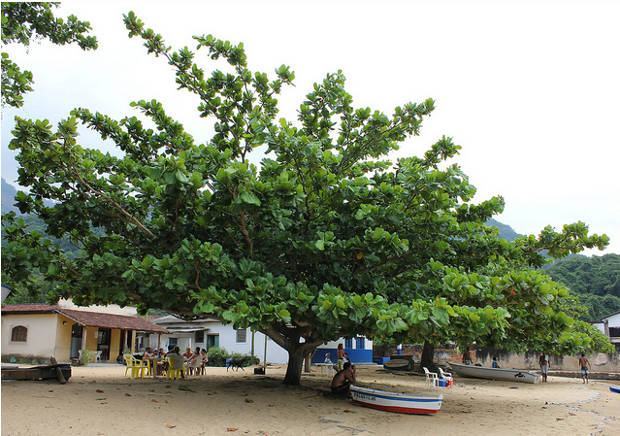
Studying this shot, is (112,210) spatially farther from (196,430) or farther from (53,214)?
(196,430)

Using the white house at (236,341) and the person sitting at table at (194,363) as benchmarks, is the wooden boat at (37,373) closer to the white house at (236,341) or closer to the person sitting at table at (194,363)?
the person sitting at table at (194,363)

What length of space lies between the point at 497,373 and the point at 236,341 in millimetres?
15944

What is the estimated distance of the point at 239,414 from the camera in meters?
9.21

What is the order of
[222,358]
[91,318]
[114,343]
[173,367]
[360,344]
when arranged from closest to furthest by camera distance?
[173,367], [91,318], [222,358], [114,343], [360,344]

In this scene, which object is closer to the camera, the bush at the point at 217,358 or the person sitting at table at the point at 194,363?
the person sitting at table at the point at 194,363

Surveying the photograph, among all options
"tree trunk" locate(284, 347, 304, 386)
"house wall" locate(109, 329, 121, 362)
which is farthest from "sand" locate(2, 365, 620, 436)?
"house wall" locate(109, 329, 121, 362)

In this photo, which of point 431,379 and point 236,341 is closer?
point 431,379

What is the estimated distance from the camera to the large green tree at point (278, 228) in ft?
28.1

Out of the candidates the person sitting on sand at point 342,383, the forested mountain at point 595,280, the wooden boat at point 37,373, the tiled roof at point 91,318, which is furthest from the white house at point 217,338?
the forested mountain at point 595,280

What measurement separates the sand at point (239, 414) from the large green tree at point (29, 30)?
618cm

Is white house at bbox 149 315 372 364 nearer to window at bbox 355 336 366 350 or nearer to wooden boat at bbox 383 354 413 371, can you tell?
window at bbox 355 336 366 350

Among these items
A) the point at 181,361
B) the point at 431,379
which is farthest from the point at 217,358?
the point at 431,379

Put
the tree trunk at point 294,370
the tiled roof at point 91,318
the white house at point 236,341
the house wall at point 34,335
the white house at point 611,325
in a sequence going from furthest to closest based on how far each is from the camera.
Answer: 1. the white house at point 611,325
2. the white house at point 236,341
3. the tiled roof at point 91,318
4. the house wall at point 34,335
5. the tree trunk at point 294,370

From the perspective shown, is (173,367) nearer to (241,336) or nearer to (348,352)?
(241,336)
